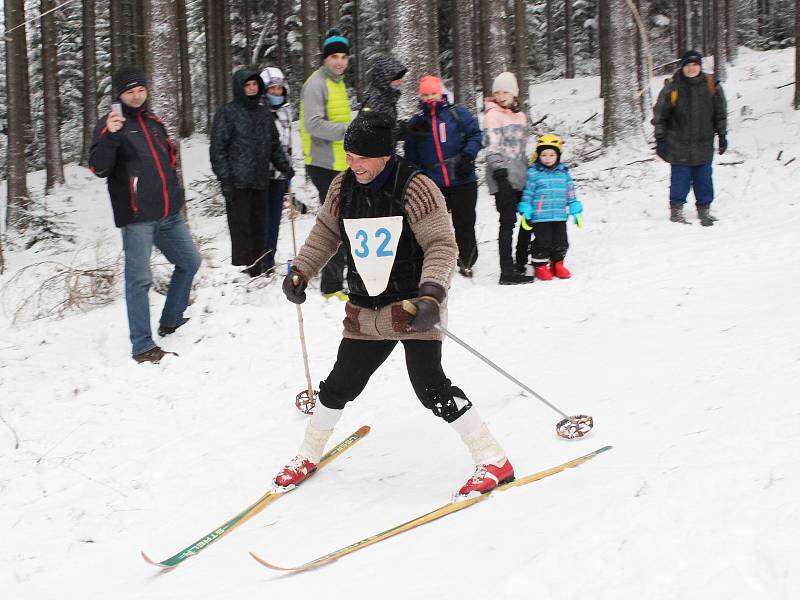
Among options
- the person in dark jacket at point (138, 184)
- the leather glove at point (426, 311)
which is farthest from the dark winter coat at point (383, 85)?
the leather glove at point (426, 311)

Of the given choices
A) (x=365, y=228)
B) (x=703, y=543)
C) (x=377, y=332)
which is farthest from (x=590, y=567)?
(x=365, y=228)

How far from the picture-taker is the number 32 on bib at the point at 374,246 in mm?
4129

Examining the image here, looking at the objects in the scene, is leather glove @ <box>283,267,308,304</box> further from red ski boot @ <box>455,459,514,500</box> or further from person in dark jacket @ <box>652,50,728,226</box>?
person in dark jacket @ <box>652,50,728,226</box>

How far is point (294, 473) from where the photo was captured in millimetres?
4586

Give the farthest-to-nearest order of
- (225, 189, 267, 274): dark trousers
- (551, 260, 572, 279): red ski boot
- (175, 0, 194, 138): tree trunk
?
(175, 0, 194, 138): tree trunk → (551, 260, 572, 279): red ski boot → (225, 189, 267, 274): dark trousers

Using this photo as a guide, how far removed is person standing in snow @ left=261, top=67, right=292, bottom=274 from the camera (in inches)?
313

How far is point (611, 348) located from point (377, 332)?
2641 millimetres

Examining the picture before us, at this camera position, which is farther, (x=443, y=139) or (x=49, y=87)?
(x=49, y=87)

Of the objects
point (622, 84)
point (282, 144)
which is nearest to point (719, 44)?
point (622, 84)

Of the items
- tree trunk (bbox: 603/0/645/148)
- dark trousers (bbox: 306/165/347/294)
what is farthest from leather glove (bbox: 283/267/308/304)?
tree trunk (bbox: 603/0/645/148)

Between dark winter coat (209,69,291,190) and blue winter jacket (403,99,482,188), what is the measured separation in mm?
1507

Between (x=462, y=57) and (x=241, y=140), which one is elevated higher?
(x=462, y=57)

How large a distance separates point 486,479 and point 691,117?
6.98m

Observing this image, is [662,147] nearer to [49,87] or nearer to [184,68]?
[49,87]
